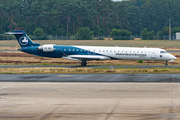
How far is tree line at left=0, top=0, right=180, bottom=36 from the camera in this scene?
139 meters

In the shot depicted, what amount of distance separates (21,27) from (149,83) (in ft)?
388

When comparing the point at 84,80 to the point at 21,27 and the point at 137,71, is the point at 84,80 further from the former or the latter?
the point at 21,27

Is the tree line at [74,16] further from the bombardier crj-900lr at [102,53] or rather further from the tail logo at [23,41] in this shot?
the bombardier crj-900lr at [102,53]

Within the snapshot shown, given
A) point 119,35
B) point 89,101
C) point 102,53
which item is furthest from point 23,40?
point 119,35

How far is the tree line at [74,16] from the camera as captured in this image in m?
139

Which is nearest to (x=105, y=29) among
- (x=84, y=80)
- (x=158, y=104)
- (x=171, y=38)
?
(x=171, y=38)

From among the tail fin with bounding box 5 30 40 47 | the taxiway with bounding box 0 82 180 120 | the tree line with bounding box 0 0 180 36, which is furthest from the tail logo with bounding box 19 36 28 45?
the tree line with bounding box 0 0 180 36

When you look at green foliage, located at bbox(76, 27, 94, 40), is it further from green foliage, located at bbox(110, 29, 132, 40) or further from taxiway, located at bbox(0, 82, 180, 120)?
taxiway, located at bbox(0, 82, 180, 120)

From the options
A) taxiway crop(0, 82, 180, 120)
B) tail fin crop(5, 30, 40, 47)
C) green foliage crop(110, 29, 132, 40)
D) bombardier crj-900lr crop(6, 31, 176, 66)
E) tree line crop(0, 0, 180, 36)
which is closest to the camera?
taxiway crop(0, 82, 180, 120)

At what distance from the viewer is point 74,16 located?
140 metres

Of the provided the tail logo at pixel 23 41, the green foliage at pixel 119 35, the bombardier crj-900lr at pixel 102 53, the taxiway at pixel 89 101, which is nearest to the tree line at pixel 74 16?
the green foliage at pixel 119 35

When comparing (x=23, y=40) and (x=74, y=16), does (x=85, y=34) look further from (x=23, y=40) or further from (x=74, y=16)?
(x=23, y=40)

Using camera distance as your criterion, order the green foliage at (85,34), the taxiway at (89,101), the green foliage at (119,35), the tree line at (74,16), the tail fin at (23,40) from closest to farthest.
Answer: the taxiway at (89,101) → the tail fin at (23,40) → the green foliage at (119,35) → the green foliage at (85,34) → the tree line at (74,16)

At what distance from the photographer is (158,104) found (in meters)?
17.5
